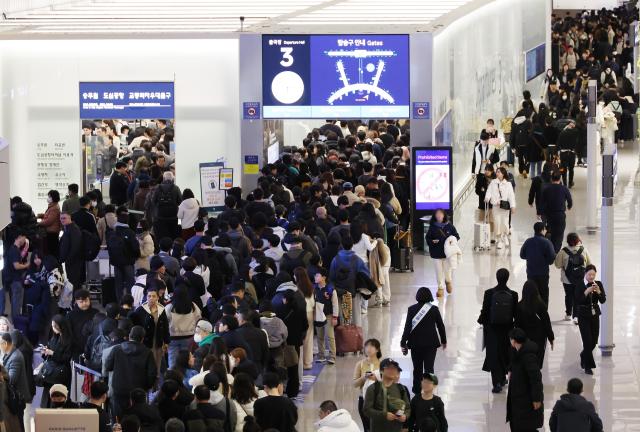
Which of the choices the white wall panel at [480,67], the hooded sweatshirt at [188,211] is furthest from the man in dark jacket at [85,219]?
the white wall panel at [480,67]

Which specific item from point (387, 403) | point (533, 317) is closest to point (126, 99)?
point (533, 317)

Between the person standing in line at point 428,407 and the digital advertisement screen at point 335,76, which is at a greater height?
the digital advertisement screen at point 335,76

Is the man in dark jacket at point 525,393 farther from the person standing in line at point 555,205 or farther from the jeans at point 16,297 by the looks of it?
the person standing in line at point 555,205

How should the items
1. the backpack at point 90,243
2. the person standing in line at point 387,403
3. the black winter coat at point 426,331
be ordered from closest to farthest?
the person standing in line at point 387,403 → the black winter coat at point 426,331 → the backpack at point 90,243

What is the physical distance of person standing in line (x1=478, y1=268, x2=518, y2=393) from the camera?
616 inches

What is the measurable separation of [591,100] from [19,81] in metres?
8.52

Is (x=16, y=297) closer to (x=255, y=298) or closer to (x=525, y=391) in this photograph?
(x=255, y=298)

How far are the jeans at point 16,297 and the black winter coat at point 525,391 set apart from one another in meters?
6.55

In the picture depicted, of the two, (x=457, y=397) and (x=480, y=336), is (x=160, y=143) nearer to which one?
(x=480, y=336)

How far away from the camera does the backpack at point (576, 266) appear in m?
17.7

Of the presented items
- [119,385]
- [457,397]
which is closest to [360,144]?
[457,397]

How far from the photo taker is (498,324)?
1573 centimetres

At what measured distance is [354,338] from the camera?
58.0 feet

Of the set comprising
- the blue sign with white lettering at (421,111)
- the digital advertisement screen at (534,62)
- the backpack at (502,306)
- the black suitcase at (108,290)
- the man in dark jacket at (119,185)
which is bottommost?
the black suitcase at (108,290)
